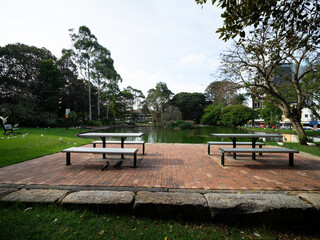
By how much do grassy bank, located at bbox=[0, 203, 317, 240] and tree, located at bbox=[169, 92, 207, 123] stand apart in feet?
155

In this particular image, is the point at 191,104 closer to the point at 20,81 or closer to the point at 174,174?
the point at 20,81

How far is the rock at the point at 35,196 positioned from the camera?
2.32 m

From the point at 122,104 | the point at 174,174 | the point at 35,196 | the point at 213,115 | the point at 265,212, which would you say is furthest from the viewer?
the point at 122,104

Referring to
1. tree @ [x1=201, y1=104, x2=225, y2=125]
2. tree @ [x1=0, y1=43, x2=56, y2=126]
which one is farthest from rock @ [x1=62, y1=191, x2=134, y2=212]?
tree @ [x1=201, y1=104, x2=225, y2=125]

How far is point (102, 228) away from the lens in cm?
191

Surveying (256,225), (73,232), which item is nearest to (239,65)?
(256,225)

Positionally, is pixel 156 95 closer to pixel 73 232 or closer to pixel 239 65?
pixel 239 65

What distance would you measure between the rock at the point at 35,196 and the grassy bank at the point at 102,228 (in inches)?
5.8

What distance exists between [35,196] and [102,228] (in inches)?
54.1

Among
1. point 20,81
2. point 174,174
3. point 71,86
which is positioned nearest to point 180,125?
point 71,86

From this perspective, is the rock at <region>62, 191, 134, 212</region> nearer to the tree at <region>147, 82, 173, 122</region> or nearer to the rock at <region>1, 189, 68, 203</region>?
the rock at <region>1, 189, 68, 203</region>

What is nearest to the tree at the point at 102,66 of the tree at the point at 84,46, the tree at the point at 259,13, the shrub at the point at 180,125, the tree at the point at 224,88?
the tree at the point at 84,46

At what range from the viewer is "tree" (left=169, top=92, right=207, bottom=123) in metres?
48.6

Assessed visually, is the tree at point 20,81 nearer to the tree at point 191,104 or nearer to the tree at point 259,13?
the tree at point 259,13
